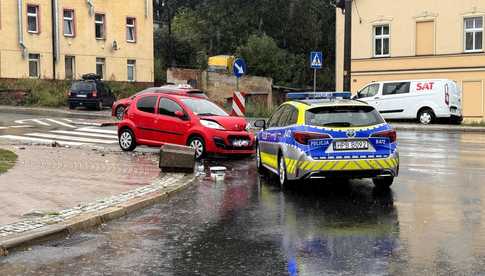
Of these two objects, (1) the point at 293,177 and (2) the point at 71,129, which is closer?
(1) the point at 293,177

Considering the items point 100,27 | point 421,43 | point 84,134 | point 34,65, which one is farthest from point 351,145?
point 100,27

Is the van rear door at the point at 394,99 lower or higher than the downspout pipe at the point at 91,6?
lower

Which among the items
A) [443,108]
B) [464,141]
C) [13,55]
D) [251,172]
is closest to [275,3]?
[13,55]

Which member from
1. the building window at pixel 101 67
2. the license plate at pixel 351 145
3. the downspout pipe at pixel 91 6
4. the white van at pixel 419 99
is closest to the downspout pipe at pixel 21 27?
the downspout pipe at pixel 91 6

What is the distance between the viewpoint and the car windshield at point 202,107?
16.7 m

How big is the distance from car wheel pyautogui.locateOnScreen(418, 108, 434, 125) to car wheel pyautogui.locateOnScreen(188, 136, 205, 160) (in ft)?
48.8

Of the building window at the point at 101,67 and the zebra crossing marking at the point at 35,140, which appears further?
the building window at the point at 101,67

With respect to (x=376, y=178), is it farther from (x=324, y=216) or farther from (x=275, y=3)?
(x=275, y=3)

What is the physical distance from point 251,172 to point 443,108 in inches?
630

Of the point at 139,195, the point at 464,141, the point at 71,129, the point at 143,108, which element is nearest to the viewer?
the point at 139,195

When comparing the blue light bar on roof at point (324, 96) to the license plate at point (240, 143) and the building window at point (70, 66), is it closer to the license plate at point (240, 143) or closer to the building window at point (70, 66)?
the license plate at point (240, 143)

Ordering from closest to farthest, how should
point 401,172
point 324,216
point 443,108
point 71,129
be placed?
point 324,216, point 401,172, point 71,129, point 443,108

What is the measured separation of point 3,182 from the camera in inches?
433

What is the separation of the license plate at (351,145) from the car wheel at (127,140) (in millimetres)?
8360
